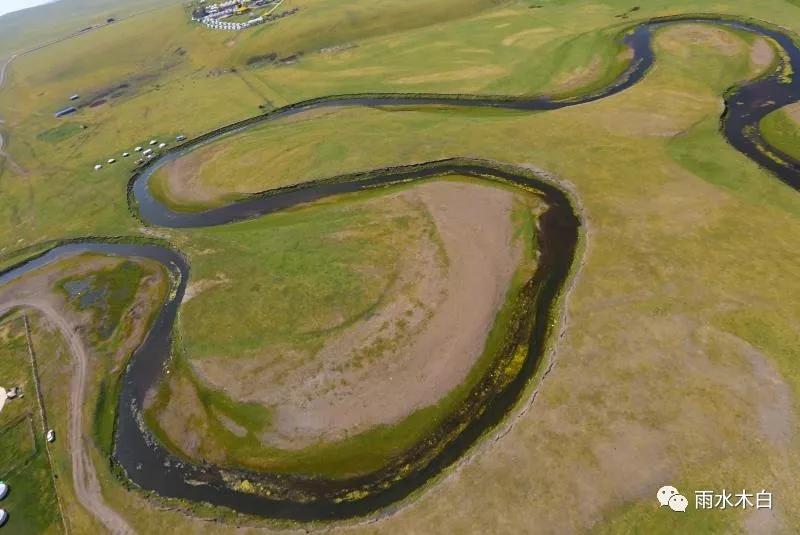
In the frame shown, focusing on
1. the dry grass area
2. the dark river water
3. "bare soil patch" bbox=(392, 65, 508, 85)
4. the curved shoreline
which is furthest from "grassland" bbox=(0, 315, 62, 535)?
the dry grass area

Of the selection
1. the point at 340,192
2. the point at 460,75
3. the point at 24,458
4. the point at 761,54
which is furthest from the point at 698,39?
the point at 24,458

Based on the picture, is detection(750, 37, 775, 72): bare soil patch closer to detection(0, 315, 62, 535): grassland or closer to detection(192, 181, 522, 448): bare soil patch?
detection(192, 181, 522, 448): bare soil patch

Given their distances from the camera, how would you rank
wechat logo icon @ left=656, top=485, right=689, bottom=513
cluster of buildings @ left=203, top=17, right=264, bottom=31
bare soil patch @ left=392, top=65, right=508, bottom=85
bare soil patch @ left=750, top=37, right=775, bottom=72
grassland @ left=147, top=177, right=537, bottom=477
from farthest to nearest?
cluster of buildings @ left=203, top=17, right=264, bottom=31 → bare soil patch @ left=392, top=65, right=508, bottom=85 → bare soil patch @ left=750, top=37, right=775, bottom=72 → grassland @ left=147, top=177, right=537, bottom=477 → wechat logo icon @ left=656, top=485, right=689, bottom=513

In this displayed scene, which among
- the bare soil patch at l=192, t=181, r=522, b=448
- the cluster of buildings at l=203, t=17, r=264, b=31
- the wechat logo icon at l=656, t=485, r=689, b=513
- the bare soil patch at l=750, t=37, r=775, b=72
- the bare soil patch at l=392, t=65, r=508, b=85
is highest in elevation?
the cluster of buildings at l=203, t=17, r=264, b=31

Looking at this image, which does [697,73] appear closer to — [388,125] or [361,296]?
[388,125]

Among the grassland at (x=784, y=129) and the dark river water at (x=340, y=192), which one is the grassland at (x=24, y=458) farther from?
the grassland at (x=784, y=129)

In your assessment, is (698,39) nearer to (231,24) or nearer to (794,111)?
(794,111)

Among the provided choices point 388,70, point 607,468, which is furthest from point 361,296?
point 388,70
